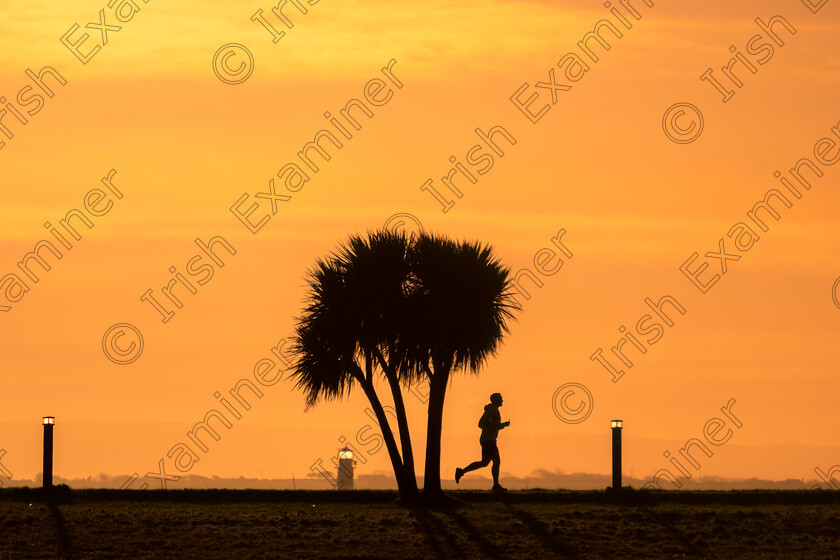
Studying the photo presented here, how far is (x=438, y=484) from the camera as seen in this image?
3259 cm

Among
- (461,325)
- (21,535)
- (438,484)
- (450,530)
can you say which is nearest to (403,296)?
(461,325)

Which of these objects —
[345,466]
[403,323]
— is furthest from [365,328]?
[345,466]

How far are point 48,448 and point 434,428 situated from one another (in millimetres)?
8311

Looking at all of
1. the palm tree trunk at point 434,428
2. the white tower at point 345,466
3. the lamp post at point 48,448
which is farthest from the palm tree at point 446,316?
the white tower at point 345,466

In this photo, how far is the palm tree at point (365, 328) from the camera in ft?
106

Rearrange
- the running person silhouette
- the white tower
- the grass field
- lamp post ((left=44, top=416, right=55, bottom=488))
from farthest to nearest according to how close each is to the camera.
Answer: the white tower < the running person silhouette < lamp post ((left=44, top=416, right=55, bottom=488)) < the grass field

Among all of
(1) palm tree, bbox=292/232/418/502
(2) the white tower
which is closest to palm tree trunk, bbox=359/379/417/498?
(1) palm tree, bbox=292/232/418/502

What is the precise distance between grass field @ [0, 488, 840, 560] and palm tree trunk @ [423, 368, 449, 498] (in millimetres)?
833

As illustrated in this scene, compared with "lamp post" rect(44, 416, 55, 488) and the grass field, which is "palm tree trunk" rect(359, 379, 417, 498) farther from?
"lamp post" rect(44, 416, 55, 488)

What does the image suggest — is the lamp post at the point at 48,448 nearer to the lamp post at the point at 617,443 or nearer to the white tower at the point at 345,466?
the lamp post at the point at 617,443

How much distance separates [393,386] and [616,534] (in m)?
7.02

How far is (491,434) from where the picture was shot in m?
32.2

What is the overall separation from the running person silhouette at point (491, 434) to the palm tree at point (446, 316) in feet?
3.10

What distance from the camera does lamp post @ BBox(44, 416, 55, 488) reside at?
31.6m
